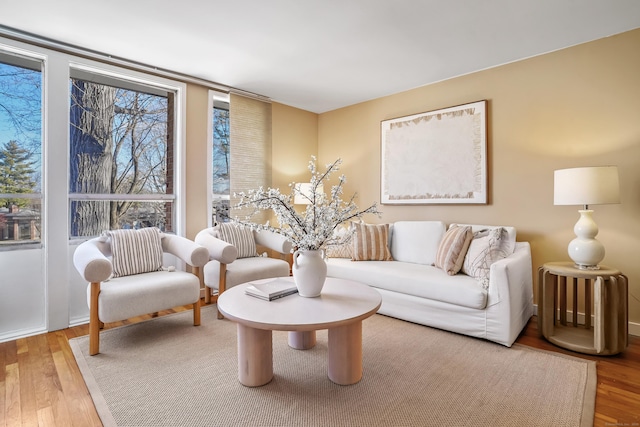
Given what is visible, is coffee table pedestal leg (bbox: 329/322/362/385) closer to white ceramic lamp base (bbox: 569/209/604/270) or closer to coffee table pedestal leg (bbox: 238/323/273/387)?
coffee table pedestal leg (bbox: 238/323/273/387)

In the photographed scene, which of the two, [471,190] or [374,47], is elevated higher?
[374,47]

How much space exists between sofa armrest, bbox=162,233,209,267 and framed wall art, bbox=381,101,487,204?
223 cm

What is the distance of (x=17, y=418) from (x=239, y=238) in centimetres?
210

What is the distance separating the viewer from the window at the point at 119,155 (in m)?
2.92

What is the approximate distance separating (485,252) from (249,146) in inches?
109

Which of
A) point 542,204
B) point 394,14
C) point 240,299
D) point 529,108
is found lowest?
point 240,299

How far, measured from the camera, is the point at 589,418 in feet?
5.16

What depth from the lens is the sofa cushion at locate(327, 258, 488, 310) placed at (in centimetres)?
244

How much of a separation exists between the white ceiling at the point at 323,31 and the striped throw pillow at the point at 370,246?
1.62m

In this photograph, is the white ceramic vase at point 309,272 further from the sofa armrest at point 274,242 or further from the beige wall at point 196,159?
the beige wall at point 196,159

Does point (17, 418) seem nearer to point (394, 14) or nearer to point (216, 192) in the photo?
point (216, 192)

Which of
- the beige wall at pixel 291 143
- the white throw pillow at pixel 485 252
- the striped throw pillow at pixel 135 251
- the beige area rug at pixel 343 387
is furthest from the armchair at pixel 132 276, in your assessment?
the white throw pillow at pixel 485 252

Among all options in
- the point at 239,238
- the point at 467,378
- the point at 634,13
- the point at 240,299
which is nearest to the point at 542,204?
the point at 634,13

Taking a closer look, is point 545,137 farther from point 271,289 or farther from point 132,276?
point 132,276
